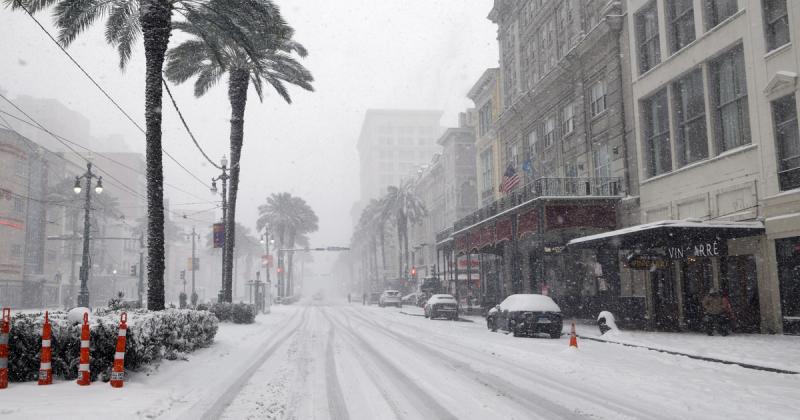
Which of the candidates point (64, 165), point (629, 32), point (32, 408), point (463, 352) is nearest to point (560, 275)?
point (629, 32)

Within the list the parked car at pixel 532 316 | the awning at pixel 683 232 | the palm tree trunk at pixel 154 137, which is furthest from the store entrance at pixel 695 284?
the palm tree trunk at pixel 154 137

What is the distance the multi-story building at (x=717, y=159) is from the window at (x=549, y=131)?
9230 millimetres

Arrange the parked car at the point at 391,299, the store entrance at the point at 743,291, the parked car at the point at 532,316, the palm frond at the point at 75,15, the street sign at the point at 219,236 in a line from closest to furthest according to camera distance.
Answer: the palm frond at the point at 75,15
the store entrance at the point at 743,291
the parked car at the point at 532,316
the street sign at the point at 219,236
the parked car at the point at 391,299

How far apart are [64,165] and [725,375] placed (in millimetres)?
77381

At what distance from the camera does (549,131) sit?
36.5 metres

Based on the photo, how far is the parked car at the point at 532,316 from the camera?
19953 millimetres

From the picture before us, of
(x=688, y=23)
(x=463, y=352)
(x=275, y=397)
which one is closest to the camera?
(x=275, y=397)

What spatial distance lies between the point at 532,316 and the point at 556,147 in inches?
687

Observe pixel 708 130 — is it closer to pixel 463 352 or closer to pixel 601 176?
pixel 601 176

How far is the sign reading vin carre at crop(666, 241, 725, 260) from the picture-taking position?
63.1 feet

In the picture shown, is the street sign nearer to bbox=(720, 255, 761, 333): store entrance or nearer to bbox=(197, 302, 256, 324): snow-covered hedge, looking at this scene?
bbox=(197, 302, 256, 324): snow-covered hedge

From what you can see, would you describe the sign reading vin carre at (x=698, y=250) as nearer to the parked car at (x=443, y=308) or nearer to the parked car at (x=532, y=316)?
the parked car at (x=532, y=316)

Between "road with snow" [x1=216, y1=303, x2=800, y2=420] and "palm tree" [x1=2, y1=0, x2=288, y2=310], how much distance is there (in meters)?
4.33

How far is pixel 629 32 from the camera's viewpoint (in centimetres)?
2689
